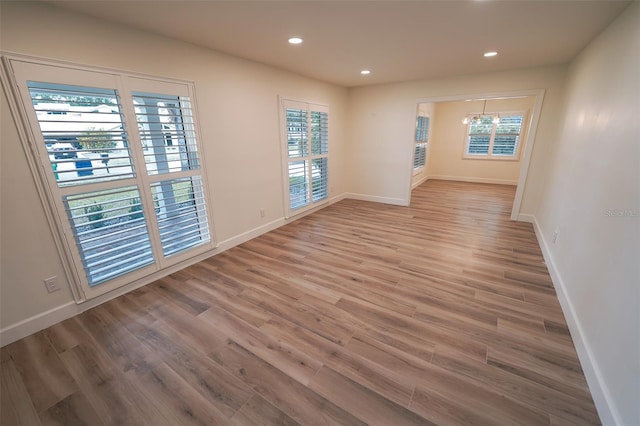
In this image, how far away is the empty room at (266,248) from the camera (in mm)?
1529

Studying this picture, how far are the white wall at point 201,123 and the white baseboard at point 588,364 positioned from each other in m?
3.53

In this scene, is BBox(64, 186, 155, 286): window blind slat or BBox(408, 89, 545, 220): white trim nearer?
BBox(64, 186, 155, 286): window blind slat

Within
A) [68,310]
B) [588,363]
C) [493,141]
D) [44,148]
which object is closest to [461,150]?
[493,141]

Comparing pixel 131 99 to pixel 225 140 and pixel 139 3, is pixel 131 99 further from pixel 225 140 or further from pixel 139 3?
pixel 225 140

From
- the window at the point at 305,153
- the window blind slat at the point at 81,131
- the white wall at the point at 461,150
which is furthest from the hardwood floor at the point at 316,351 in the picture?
the white wall at the point at 461,150

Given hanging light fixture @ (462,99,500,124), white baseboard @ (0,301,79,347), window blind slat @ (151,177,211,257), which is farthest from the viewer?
hanging light fixture @ (462,99,500,124)

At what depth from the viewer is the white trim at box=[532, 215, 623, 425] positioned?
134cm

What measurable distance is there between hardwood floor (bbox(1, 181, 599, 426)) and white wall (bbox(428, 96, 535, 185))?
5.24m

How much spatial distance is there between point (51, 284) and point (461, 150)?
9.05m

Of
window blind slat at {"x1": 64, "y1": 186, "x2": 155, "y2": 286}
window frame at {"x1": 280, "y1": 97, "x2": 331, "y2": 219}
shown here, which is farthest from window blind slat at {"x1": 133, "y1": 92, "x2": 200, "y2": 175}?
window frame at {"x1": 280, "y1": 97, "x2": 331, "y2": 219}

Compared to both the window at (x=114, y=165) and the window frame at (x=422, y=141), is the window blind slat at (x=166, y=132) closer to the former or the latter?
the window at (x=114, y=165)

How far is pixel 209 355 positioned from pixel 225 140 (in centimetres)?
244

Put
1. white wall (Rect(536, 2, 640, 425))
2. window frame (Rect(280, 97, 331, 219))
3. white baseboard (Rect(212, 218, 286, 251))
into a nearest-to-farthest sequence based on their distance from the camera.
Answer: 1. white wall (Rect(536, 2, 640, 425))
2. white baseboard (Rect(212, 218, 286, 251))
3. window frame (Rect(280, 97, 331, 219))

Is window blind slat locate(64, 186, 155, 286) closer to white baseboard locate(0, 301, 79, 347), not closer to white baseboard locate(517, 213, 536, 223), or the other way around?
white baseboard locate(0, 301, 79, 347)
